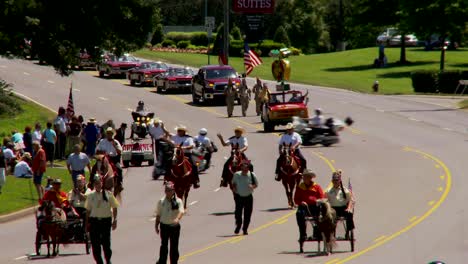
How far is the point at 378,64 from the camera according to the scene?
290 ft

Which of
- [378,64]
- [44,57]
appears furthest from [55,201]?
[378,64]

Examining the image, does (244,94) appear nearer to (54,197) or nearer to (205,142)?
(205,142)

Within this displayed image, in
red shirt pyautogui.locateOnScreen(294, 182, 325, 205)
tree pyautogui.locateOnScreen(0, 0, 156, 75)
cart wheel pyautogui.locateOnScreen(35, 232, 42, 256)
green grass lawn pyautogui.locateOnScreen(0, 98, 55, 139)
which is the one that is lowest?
green grass lawn pyautogui.locateOnScreen(0, 98, 55, 139)

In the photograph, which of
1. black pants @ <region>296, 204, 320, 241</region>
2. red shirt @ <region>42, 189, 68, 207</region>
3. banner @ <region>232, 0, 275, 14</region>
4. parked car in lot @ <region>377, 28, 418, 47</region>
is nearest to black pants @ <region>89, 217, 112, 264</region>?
red shirt @ <region>42, 189, 68, 207</region>

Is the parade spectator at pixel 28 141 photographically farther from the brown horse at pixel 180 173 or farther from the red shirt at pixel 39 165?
the brown horse at pixel 180 173

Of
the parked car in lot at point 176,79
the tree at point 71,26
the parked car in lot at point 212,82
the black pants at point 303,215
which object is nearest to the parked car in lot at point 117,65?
the parked car in lot at point 176,79

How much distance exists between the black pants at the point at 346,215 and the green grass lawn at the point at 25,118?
2472 centimetres

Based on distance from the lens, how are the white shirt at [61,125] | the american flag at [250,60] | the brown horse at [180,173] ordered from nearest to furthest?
the brown horse at [180,173]
the white shirt at [61,125]
the american flag at [250,60]

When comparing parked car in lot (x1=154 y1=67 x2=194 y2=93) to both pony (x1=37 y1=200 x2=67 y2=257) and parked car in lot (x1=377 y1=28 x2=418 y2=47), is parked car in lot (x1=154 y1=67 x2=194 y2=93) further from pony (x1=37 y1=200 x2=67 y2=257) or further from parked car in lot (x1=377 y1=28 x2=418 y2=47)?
pony (x1=37 y1=200 x2=67 y2=257)

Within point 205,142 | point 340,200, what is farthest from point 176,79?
point 340,200

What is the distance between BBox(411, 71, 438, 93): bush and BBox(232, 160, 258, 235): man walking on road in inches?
1735

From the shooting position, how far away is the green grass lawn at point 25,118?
1801 inches

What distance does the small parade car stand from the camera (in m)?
44.6

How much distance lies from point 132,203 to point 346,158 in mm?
10738
